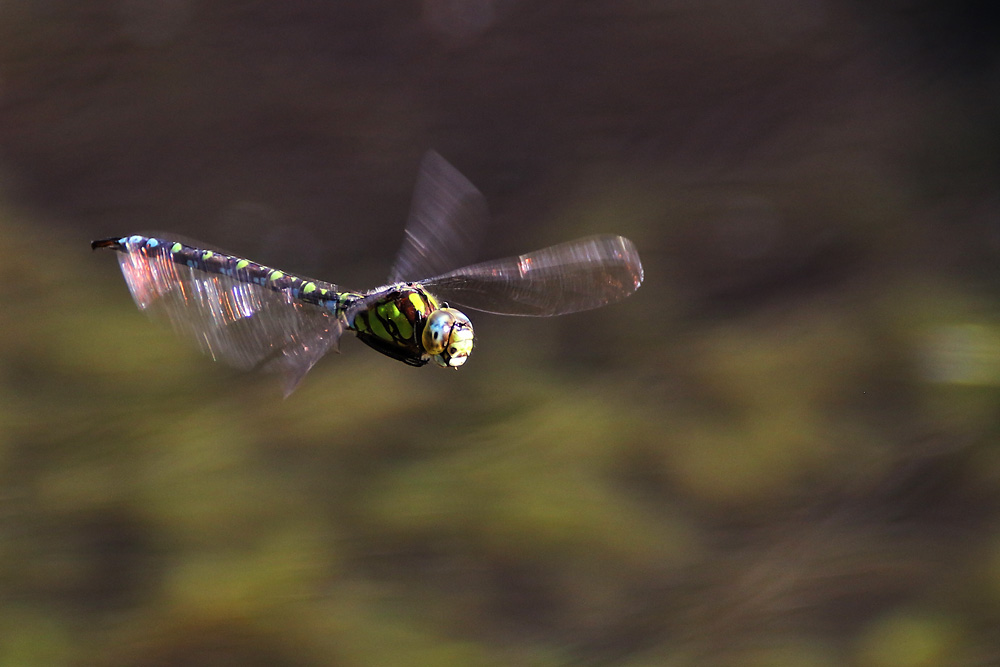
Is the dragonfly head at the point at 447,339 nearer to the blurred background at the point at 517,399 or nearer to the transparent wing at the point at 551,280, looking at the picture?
the transparent wing at the point at 551,280

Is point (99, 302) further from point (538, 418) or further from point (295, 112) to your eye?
point (538, 418)

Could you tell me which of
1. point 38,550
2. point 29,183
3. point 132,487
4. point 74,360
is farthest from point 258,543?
point 29,183

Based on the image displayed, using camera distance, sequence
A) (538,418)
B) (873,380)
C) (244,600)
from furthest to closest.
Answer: (873,380), (538,418), (244,600)

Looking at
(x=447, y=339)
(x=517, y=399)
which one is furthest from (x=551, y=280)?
(x=517, y=399)

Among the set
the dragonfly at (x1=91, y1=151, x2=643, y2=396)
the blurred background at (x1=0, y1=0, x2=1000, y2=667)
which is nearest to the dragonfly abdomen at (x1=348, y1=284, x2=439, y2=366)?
the dragonfly at (x1=91, y1=151, x2=643, y2=396)

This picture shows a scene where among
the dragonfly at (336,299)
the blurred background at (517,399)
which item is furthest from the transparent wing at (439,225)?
the blurred background at (517,399)

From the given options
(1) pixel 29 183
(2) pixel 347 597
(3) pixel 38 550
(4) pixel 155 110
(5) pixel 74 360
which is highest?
(4) pixel 155 110
